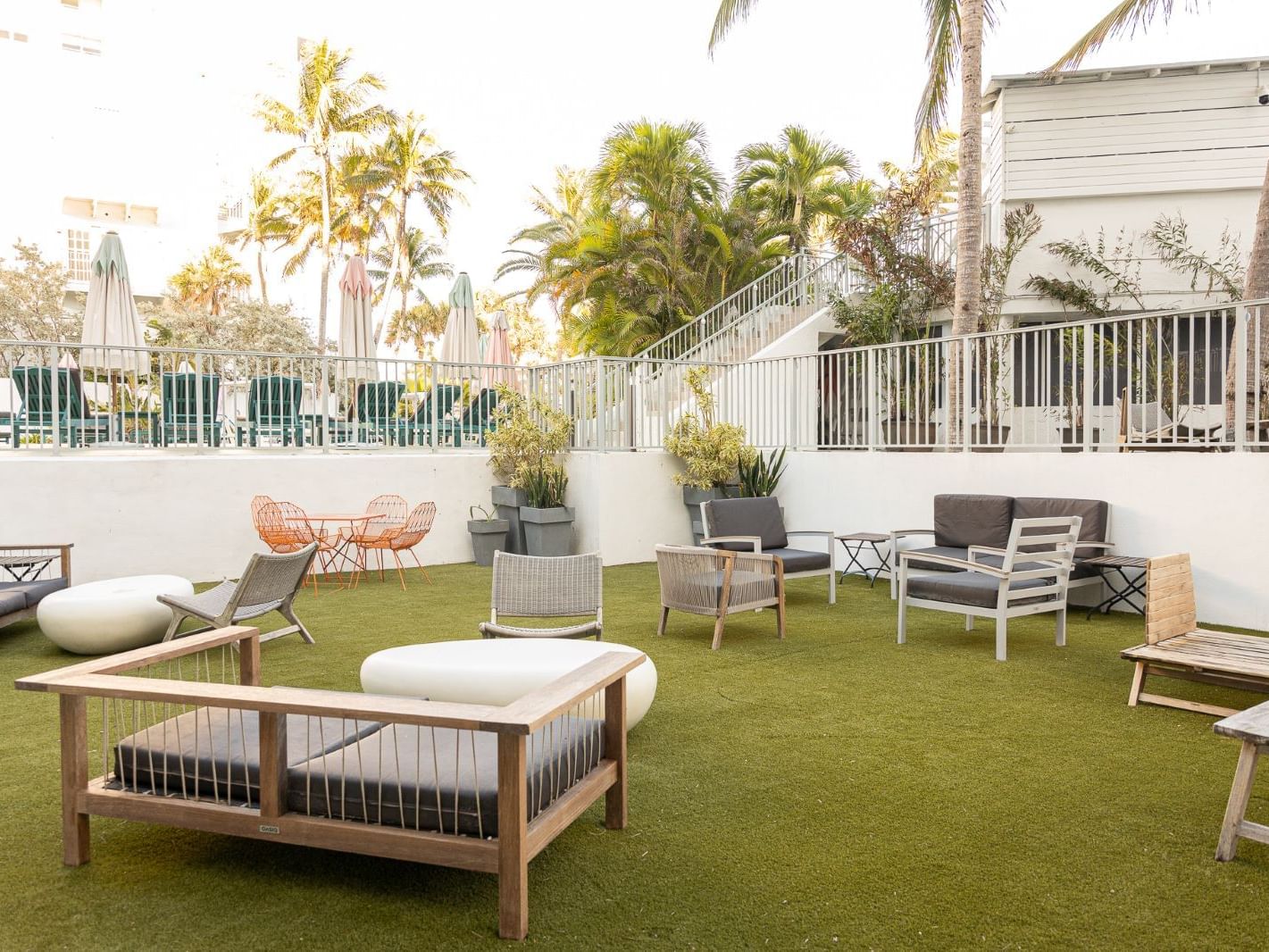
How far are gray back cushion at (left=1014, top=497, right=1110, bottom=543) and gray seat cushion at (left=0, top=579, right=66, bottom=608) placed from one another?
26.0ft

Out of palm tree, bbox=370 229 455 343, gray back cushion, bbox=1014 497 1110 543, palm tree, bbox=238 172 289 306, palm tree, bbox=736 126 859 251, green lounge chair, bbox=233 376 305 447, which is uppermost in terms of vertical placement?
palm tree, bbox=238 172 289 306

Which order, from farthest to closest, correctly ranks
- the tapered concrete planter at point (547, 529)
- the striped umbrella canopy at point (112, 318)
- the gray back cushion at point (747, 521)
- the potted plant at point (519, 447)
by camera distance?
the potted plant at point (519, 447) → the tapered concrete planter at point (547, 529) → the striped umbrella canopy at point (112, 318) → the gray back cushion at point (747, 521)

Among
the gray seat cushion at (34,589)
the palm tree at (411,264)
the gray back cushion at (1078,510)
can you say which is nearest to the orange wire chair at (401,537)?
the gray seat cushion at (34,589)

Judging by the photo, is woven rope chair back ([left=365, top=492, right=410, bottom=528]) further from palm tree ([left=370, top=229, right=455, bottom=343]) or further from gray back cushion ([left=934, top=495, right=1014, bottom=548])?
palm tree ([left=370, top=229, right=455, bottom=343])

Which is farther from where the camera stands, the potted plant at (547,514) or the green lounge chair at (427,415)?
the green lounge chair at (427,415)

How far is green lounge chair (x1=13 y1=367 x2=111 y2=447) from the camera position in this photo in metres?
9.05

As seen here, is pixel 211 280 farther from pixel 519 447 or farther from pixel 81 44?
pixel 519 447

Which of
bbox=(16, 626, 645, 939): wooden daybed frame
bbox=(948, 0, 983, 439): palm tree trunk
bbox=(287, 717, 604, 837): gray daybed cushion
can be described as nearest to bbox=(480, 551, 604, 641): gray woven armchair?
bbox=(16, 626, 645, 939): wooden daybed frame

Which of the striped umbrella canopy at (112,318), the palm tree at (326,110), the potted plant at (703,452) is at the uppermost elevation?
the palm tree at (326,110)

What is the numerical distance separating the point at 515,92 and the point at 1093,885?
164 feet

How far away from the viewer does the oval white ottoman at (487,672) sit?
13.6ft

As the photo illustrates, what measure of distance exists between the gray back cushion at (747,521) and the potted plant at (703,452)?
90.4 inches

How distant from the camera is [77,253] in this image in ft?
116

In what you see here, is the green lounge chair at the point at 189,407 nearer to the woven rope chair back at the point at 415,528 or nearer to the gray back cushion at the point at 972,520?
the woven rope chair back at the point at 415,528
